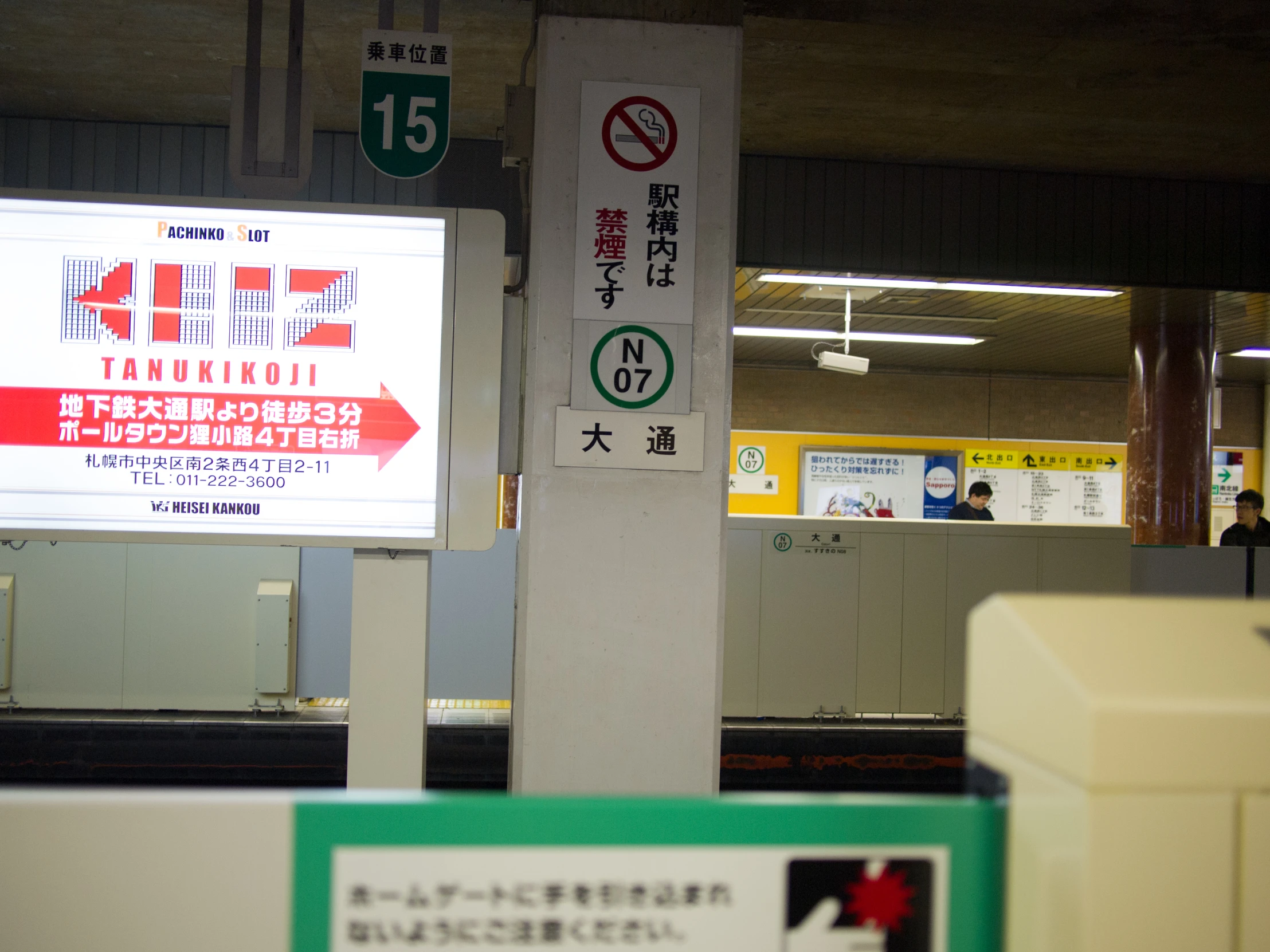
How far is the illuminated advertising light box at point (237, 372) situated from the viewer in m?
2.16

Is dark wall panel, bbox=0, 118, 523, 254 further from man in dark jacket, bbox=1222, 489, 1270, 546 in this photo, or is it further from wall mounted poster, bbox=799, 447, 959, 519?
wall mounted poster, bbox=799, 447, 959, 519

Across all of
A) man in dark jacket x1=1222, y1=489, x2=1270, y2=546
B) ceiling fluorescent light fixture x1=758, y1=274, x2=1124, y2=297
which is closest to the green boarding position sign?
ceiling fluorescent light fixture x1=758, y1=274, x2=1124, y2=297

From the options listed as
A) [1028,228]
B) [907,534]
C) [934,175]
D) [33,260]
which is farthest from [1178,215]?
[33,260]

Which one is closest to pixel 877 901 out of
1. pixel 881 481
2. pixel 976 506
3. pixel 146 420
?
pixel 146 420

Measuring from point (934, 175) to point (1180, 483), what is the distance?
3.68 m

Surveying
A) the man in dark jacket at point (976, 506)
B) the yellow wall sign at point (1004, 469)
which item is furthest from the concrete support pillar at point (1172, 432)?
the yellow wall sign at point (1004, 469)

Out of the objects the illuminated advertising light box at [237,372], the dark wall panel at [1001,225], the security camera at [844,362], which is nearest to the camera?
the illuminated advertising light box at [237,372]

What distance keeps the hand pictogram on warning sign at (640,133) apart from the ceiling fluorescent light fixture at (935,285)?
4652 millimetres

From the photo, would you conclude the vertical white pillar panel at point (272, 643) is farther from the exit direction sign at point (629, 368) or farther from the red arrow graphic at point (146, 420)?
the exit direction sign at point (629, 368)

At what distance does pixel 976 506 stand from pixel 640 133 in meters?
6.64

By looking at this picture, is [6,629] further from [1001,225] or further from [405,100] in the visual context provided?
[1001,225]

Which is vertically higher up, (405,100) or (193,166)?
(193,166)

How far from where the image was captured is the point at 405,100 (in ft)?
8.21

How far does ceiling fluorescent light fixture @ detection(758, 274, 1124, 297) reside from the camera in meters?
6.93
